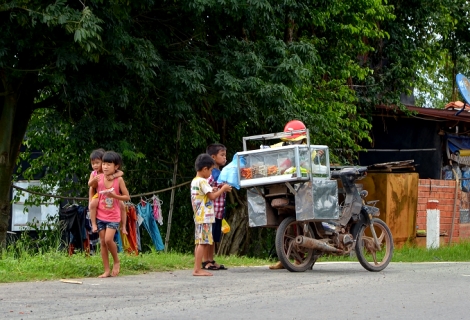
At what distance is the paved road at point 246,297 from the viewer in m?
6.96

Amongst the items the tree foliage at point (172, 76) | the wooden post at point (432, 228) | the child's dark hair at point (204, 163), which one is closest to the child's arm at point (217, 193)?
the child's dark hair at point (204, 163)

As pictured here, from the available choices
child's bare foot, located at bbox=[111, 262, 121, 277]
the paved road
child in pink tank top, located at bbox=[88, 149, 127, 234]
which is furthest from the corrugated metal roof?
child's bare foot, located at bbox=[111, 262, 121, 277]

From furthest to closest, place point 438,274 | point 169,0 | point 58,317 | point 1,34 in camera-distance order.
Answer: point 169,0 < point 1,34 < point 438,274 < point 58,317

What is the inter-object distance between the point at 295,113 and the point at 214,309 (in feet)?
30.6

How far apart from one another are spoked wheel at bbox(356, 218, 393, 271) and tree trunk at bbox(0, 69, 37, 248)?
6175mm

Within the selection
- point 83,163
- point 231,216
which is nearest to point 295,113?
point 231,216

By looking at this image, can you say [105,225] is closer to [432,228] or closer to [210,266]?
[210,266]

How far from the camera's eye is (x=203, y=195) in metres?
10.5

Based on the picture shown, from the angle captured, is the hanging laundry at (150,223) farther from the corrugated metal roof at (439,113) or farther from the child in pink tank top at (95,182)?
the corrugated metal roof at (439,113)

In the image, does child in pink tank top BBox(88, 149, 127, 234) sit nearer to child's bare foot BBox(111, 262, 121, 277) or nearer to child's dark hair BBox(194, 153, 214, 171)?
child's bare foot BBox(111, 262, 121, 277)

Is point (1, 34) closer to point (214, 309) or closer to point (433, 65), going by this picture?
point (214, 309)

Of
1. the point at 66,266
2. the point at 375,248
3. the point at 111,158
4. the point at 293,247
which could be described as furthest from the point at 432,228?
the point at 66,266

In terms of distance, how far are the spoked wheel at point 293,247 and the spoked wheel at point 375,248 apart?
0.61 meters

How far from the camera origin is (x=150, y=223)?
15711mm
